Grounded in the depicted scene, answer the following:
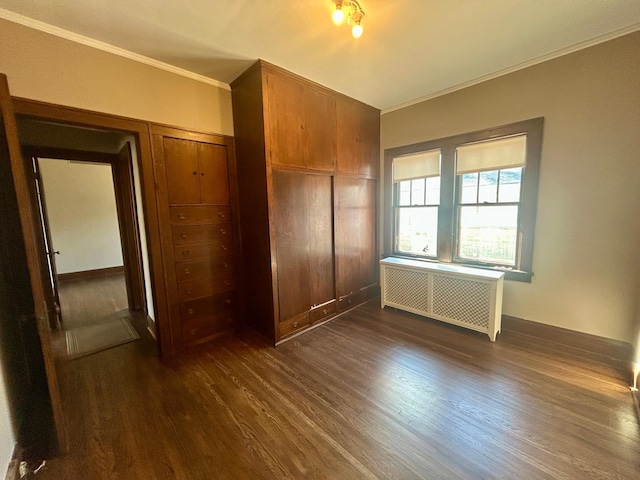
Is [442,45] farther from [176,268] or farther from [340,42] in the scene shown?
[176,268]

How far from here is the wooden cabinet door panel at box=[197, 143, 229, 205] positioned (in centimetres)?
268

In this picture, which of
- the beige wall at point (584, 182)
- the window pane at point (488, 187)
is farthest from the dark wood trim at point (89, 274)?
the beige wall at point (584, 182)

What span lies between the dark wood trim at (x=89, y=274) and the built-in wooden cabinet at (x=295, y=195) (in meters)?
5.16

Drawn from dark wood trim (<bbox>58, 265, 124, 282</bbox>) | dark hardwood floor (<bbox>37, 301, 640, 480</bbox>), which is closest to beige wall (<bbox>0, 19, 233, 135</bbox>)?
dark hardwood floor (<bbox>37, 301, 640, 480</bbox>)

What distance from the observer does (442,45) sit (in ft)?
7.50

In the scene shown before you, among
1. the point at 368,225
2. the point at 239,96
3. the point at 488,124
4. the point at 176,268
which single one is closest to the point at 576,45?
the point at 488,124

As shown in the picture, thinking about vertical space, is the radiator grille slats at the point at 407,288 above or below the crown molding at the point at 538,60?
below

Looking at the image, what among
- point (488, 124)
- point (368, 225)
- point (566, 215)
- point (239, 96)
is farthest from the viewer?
point (368, 225)

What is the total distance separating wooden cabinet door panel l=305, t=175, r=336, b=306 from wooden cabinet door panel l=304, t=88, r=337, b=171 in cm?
18

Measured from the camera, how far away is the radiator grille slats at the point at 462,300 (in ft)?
8.94

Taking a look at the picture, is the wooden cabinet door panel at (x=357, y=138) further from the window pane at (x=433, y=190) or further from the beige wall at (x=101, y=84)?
the beige wall at (x=101, y=84)

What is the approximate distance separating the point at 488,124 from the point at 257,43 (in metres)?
2.62

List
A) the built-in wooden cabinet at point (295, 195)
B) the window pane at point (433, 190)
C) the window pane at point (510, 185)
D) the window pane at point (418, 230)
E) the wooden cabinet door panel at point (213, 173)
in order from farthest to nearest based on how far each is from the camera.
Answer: the window pane at point (418, 230), the window pane at point (433, 190), the window pane at point (510, 185), the wooden cabinet door panel at point (213, 173), the built-in wooden cabinet at point (295, 195)

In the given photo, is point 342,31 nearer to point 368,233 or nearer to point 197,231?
point 197,231
